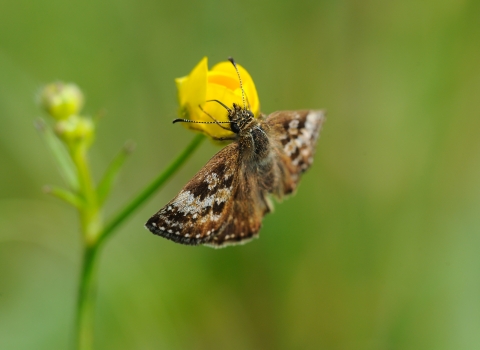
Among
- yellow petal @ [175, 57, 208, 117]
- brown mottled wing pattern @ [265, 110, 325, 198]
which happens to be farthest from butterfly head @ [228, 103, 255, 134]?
brown mottled wing pattern @ [265, 110, 325, 198]

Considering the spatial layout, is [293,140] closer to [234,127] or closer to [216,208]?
[234,127]

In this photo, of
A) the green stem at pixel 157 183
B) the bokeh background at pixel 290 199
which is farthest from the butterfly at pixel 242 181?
the bokeh background at pixel 290 199

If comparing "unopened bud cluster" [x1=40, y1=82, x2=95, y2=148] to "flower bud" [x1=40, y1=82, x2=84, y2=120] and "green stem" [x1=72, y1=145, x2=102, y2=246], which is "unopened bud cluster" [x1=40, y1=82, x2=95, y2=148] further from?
"green stem" [x1=72, y1=145, x2=102, y2=246]

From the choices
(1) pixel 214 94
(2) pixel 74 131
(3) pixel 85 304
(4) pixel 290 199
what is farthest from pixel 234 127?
(4) pixel 290 199

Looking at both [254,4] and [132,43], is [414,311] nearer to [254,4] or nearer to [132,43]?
[254,4]

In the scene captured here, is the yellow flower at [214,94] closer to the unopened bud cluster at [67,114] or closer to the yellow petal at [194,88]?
the yellow petal at [194,88]

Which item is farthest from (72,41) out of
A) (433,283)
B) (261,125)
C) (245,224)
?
(433,283)
